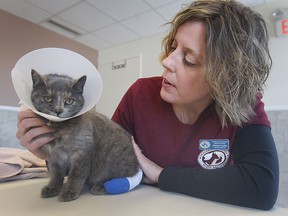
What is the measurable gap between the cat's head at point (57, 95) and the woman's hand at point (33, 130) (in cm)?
3

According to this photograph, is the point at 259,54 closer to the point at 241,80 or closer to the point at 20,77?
the point at 241,80

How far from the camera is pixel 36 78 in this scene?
0.63 m

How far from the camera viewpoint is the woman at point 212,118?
0.63 meters

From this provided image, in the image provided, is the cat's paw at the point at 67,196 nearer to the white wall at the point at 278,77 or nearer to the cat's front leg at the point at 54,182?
the cat's front leg at the point at 54,182

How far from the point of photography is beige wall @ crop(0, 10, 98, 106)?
10.6ft

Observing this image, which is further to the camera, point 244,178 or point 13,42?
point 13,42

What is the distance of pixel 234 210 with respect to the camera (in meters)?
0.55

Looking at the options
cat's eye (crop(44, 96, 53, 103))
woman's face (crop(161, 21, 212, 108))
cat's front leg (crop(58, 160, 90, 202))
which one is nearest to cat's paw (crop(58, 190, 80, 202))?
cat's front leg (crop(58, 160, 90, 202))

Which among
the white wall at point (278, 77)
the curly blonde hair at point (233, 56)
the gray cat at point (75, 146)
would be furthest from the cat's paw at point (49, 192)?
the white wall at point (278, 77)

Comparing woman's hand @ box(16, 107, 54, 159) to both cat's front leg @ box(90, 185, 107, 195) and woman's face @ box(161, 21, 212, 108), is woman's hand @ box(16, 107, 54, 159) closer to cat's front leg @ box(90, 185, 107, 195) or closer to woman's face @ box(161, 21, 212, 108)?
cat's front leg @ box(90, 185, 107, 195)

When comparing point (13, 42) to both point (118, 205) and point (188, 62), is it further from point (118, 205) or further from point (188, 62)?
point (118, 205)

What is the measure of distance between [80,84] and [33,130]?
0.18 metres

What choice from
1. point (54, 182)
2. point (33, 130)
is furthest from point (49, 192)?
point (33, 130)

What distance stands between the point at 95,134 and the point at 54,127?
0.42ft
